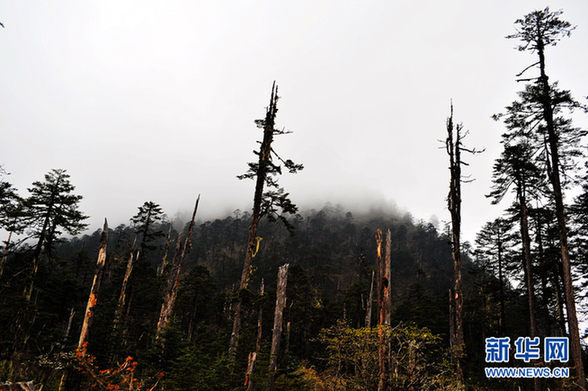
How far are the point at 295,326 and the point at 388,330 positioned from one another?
2785 cm

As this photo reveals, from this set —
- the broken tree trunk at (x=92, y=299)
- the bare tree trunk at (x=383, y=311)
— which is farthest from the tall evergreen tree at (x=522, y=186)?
the broken tree trunk at (x=92, y=299)

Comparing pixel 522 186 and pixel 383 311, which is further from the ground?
pixel 522 186

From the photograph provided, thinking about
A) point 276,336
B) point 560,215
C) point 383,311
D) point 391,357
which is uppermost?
point 560,215

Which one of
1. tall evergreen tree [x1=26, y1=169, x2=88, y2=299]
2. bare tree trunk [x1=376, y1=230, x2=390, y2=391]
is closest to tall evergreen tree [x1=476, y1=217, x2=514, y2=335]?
bare tree trunk [x1=376, y1=230, x2=390, y2=391]

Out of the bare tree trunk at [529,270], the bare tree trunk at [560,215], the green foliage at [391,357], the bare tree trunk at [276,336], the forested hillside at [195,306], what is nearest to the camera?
the green foliage at [391,357]

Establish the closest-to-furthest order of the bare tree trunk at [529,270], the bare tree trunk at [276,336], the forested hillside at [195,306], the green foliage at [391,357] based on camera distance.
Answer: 1. the green foliage at [391,357]
2. the bare tree trunk at [276,336]
3. the forested hillside at [195,306]
4. the bare tree trunk at [529,270]

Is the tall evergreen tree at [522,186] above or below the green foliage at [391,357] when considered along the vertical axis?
above

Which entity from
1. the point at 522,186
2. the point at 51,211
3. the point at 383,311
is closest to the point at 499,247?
the point at 522,186

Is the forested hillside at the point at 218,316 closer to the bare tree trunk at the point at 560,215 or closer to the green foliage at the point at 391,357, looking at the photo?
the green foliage at the point at 391,357

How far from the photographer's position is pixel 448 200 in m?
14.1

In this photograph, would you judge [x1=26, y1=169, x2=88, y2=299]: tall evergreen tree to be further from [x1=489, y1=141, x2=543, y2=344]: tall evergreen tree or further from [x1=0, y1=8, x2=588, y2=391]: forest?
[x1=489, y1=141, x2=543, y2=344]: tall evergreen tree

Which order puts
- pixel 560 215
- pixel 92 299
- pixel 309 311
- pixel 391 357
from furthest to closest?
pixel 309 311 < pixel 560 215 < pixel 92 299 < pixel 391 357

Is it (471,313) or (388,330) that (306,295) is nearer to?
(471,313)

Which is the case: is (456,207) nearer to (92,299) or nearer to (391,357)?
(391,357)
